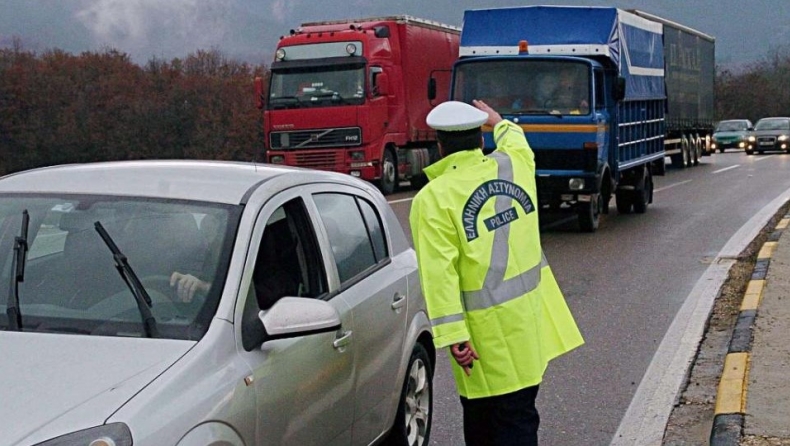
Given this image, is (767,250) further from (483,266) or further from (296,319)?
(296,319)

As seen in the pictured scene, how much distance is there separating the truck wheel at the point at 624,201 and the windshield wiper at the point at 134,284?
16.2 metres

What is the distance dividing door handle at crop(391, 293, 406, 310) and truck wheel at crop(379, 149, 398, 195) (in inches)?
790

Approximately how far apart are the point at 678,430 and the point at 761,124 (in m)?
44.9

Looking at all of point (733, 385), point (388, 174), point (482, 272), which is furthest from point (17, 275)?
point (388, 174)

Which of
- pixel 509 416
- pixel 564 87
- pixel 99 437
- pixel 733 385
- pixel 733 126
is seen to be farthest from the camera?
pixel 733 126

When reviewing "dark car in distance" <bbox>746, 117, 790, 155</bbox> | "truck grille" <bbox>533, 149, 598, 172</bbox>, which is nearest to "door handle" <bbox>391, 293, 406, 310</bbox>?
"truck grille" <bbox>533, 149, 598, 172</bbox>

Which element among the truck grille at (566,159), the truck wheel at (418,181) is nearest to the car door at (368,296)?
the truck grille at (566,159)

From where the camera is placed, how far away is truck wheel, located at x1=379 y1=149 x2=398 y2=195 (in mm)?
25516

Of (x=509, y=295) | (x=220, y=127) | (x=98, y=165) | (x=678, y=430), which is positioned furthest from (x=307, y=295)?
(x=220, y=127)

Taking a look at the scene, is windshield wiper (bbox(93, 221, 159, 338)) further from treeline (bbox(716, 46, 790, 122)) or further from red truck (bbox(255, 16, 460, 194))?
treeline (bbox(716, 46, 790, 122))

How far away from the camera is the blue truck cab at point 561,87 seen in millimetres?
15969

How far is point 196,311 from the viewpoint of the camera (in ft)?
12.6

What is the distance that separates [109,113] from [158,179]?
47.0 metres

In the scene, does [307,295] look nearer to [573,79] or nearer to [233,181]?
[233,181]
